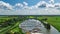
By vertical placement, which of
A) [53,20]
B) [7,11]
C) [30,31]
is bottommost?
[30,31]

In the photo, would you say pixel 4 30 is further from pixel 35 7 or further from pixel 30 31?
pixel 35 7

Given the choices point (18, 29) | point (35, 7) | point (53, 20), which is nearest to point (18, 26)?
point (18, 29)

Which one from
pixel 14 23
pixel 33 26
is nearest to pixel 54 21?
pixel 33 26

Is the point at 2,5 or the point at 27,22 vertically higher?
the point at 2,5
